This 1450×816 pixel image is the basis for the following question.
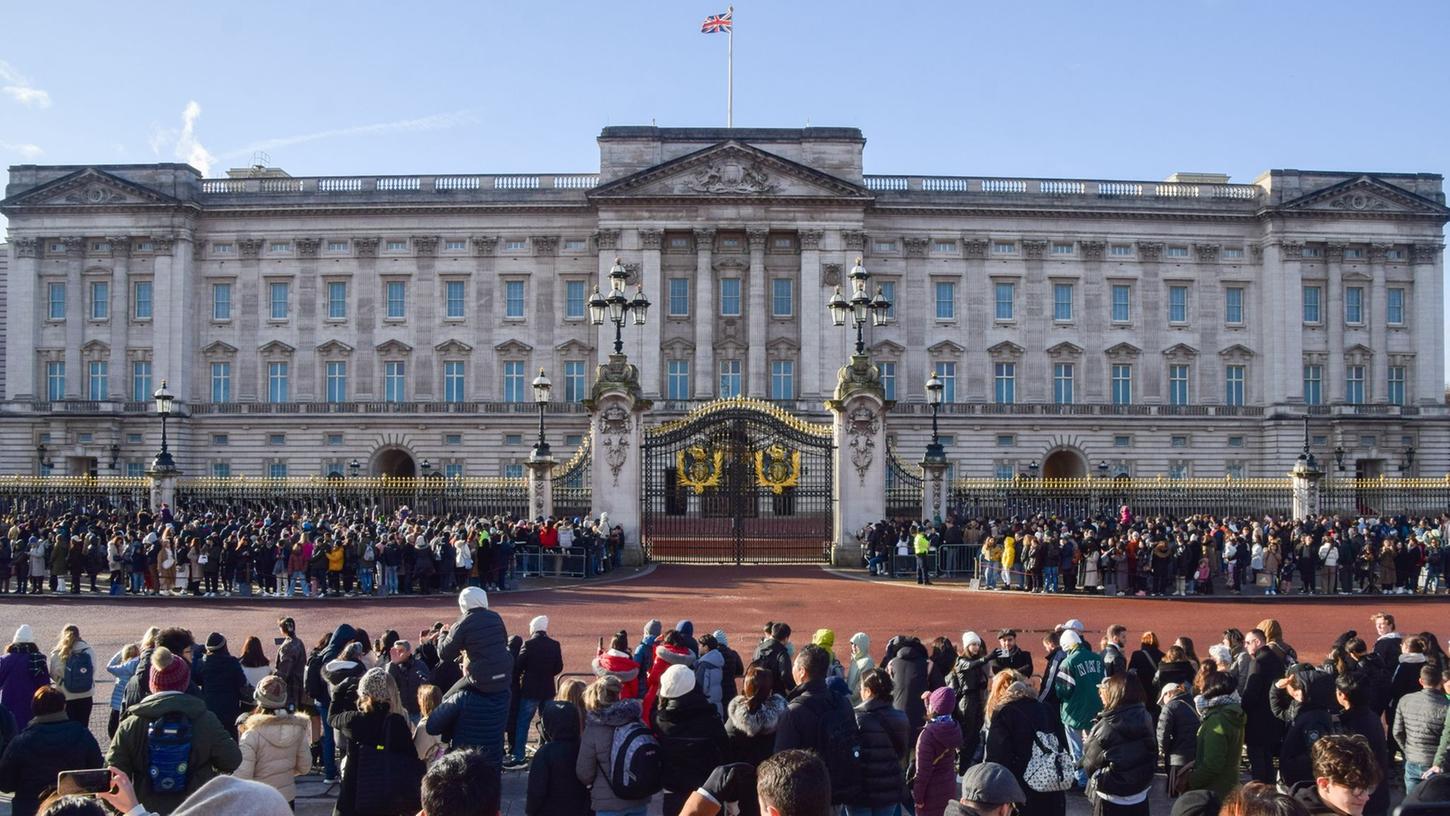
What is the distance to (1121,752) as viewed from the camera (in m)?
7.66

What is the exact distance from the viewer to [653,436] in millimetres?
31328

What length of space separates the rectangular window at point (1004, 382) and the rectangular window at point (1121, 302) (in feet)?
19.6

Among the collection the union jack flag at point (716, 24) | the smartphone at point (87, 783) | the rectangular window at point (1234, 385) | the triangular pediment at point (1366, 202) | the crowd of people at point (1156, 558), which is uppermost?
the union jack flag at point (716, 24)

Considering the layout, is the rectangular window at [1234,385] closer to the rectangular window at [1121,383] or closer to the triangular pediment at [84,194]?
the rectangular window at [1121,383]

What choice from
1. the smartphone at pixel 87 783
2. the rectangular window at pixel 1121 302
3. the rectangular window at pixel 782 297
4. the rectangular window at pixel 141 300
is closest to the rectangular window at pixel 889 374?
the rectangular window at pixel 782 297

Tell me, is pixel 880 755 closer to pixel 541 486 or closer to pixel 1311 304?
pixel 541 486

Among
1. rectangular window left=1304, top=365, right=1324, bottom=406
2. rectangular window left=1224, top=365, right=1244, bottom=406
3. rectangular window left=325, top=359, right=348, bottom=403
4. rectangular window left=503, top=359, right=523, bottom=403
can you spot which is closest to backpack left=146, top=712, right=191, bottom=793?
rectangular window left=503, top=359, right=523, bottom=403

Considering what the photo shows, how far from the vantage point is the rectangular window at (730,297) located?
5797 cm

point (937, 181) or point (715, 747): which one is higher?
point (937, 181)

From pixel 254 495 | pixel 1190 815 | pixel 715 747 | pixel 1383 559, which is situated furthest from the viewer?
pixel 254 495

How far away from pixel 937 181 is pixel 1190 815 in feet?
182

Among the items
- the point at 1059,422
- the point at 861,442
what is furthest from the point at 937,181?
the point at 861,442

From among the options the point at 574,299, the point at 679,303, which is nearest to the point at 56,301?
the point at 574,299

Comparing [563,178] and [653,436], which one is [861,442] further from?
[563,178]
